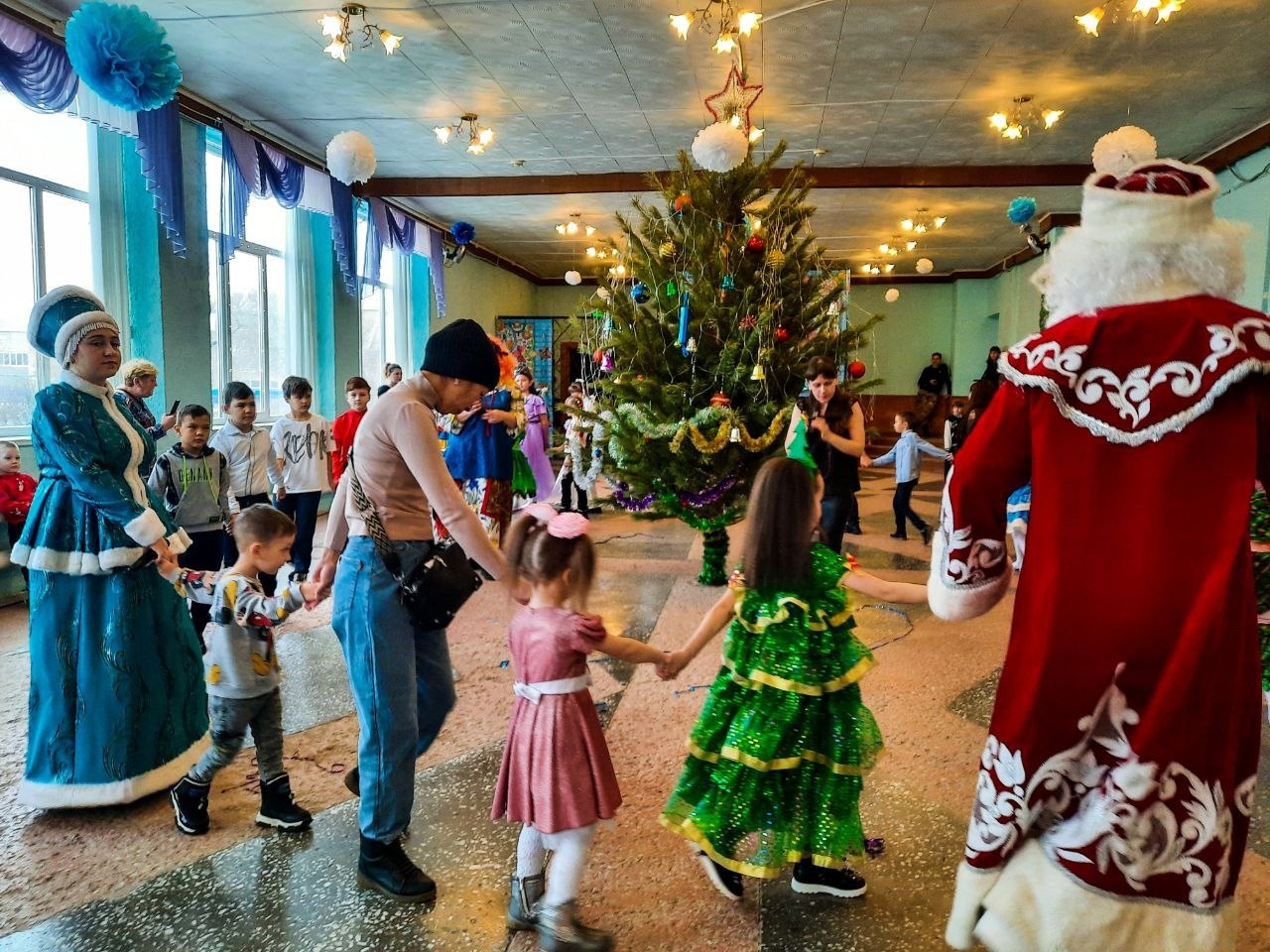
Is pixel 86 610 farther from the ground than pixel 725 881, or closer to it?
farther from the ground

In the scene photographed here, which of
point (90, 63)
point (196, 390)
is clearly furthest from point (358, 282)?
point (90, 63)

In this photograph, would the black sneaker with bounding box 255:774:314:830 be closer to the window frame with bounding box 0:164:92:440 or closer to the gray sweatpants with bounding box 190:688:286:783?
the gray sweatpants with bounding box 190:688:286:783

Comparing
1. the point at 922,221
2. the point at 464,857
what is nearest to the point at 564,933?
the point at 464,857

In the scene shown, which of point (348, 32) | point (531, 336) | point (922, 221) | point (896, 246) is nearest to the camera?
point (348, 32)

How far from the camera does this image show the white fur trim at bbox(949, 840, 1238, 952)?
4.83 feet

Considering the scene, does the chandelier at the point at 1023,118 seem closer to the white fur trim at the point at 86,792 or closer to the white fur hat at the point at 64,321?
the white fur hat at the point at 64,321

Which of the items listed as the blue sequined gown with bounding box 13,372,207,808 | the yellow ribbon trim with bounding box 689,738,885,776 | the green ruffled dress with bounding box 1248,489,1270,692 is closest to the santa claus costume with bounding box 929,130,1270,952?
the yellow ribbon trim with bounding box 689,738,885,776

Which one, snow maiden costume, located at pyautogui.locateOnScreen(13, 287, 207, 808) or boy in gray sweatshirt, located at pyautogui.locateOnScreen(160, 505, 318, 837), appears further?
snow maiden costume, located at pyautogui.locateOnScreen(13, 287, 207, 808)

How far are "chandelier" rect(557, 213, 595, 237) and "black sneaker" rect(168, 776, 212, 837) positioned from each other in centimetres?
1153

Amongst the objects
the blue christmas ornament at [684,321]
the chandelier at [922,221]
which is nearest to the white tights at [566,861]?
the blue christmas ornament at [684,321]

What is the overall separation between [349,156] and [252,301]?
427cm

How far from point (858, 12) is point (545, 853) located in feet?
19.6

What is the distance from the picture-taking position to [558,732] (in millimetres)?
2117

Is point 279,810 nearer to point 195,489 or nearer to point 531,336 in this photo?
point 195,489
